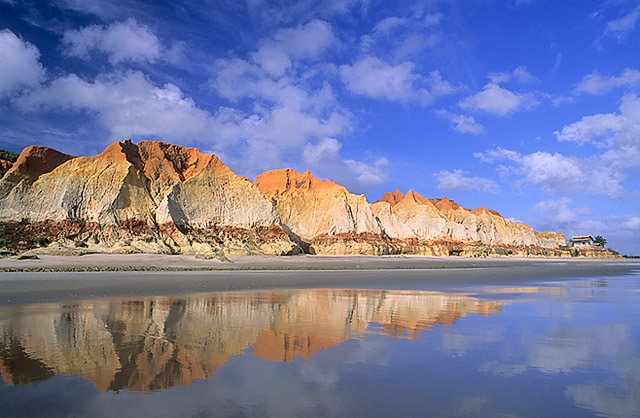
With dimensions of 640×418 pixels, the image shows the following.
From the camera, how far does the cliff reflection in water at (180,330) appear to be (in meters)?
5.25

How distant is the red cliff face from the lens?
3791 cm

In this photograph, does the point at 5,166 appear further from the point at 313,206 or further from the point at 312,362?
the point at 312,362

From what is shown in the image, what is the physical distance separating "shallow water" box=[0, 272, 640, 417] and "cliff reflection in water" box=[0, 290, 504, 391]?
36 mm

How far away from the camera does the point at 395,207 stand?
88938 mm

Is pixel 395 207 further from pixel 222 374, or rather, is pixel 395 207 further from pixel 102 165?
pixel 222 374

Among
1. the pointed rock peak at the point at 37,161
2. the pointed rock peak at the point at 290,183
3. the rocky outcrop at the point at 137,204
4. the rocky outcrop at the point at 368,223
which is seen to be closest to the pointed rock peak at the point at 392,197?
the rocky outcrop at the point at 368,223

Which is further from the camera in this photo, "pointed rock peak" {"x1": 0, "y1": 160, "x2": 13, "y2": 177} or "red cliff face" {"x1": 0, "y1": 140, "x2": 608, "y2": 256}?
"pointed rock peak" {"x1": 0, "y1": 160, "x2": 13, "y2": 177}

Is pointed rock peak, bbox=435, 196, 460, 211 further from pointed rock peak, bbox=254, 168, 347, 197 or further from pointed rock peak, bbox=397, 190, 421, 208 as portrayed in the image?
pointed rock peak, bbox=254, 168, 347, 197

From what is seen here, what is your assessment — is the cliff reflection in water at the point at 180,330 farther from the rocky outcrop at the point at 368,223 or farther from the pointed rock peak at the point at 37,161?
the rocky outcrop at the point at 368,223

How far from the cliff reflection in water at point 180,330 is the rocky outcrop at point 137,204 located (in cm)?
2678

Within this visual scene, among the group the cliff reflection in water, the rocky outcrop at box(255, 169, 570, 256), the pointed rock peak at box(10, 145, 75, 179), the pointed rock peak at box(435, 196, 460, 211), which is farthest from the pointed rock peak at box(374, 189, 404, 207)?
the cliff reflection in water

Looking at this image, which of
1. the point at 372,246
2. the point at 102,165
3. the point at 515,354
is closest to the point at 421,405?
the point at 515,354

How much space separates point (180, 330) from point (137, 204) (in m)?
39.0

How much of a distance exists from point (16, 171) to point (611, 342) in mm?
47834
